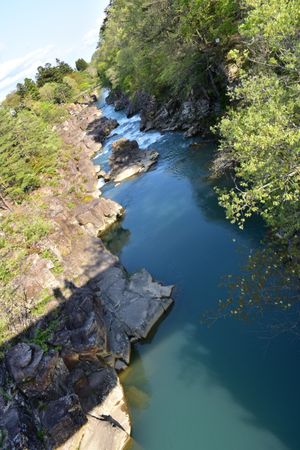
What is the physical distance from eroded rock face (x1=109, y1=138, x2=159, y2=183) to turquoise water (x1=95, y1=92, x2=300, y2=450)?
12039mm

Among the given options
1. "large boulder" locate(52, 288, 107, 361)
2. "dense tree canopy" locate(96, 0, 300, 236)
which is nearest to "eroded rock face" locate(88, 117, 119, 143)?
"dense tree canopy" locate(96, 0, 300, 236)

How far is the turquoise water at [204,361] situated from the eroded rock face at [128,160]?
12.0m

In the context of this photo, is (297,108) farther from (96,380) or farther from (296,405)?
(96,380)

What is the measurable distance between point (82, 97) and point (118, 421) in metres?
105

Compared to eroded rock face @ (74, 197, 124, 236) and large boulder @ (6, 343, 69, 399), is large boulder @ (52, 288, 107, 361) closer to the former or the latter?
large boulder @ (6, 343, 69, 399)

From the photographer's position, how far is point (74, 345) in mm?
17109

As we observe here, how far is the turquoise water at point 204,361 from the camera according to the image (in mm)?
13695

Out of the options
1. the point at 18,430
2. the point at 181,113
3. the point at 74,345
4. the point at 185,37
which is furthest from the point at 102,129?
the point at 18,430

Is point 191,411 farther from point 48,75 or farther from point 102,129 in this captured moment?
point 48,75

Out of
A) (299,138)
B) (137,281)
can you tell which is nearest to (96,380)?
(137,281)

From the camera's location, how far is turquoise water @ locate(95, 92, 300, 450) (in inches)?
539

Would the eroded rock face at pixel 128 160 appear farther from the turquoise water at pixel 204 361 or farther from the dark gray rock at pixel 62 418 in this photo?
the dark gray rock at pixel 62 418

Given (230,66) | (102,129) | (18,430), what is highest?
(230,66)

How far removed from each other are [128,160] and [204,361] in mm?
28128
